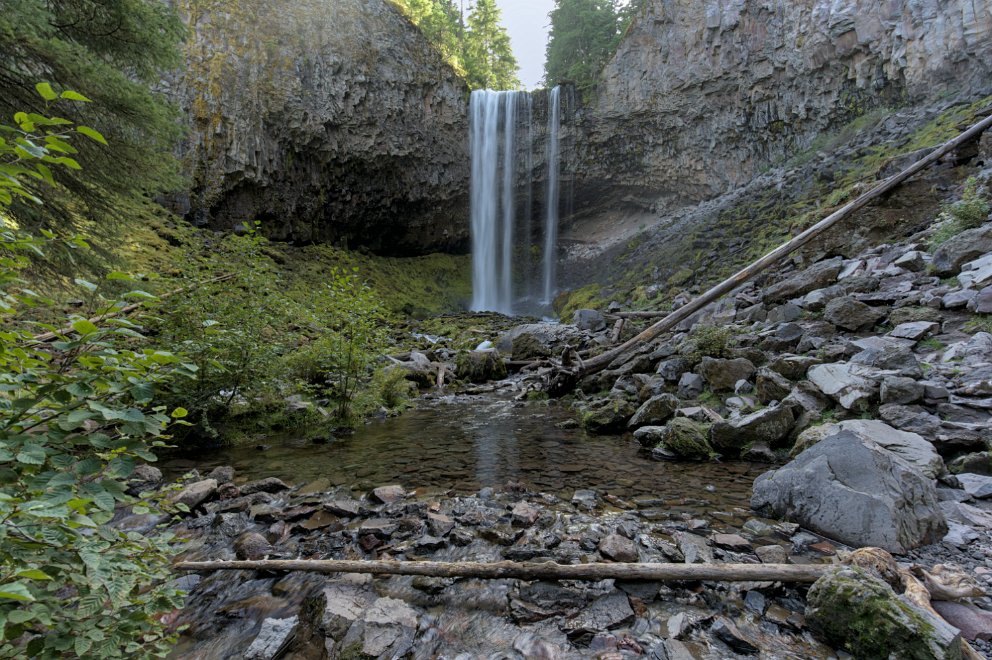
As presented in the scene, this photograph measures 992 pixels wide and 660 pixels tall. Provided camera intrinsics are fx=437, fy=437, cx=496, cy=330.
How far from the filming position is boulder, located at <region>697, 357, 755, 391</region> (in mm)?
5812

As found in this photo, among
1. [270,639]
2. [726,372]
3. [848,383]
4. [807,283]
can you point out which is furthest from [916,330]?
[270,639]

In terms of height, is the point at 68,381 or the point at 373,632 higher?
the point at 68,381

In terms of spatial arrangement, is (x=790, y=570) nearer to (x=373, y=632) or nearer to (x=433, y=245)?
(x=373, y=632)

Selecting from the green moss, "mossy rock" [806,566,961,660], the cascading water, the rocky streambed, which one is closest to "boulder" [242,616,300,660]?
the rocky streambed

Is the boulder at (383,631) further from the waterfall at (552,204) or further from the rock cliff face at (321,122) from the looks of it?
the waterfall at (552,204)

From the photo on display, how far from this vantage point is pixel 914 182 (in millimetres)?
9375

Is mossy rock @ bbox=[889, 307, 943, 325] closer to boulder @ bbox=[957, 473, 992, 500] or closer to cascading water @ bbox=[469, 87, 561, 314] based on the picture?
boulder @ bbox=[957, 473, 992, 500]

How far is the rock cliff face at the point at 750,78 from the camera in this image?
16.0m

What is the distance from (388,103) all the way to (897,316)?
79.8 ft

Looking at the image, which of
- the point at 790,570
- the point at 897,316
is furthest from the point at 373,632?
the point at 897,316

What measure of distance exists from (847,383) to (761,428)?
944 millimetres

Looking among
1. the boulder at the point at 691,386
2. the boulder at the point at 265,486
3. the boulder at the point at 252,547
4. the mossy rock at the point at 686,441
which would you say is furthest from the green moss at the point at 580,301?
the boulder at the point at 252,547

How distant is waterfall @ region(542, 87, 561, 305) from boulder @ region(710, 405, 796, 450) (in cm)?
2227

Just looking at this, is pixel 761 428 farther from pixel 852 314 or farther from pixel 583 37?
pixel 583 37
